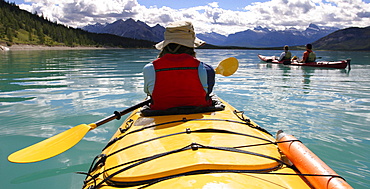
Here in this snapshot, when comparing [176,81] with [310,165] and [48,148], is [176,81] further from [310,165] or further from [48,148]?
[310,165]

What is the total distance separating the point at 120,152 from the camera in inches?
122

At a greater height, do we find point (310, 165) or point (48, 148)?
point (310, 165)

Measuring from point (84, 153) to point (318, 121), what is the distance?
5892 mm

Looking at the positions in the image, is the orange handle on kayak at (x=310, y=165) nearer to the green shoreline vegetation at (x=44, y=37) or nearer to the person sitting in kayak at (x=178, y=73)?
the person sitting in kayak at (x=178, y=73)

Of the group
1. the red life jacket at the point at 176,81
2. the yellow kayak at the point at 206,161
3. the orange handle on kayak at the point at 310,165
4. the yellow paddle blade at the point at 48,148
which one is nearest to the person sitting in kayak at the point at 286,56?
the red life jacket at the point at 176,81

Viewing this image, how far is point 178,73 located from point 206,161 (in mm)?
1867

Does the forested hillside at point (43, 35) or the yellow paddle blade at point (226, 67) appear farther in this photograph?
the forested hillside at point (43, 35)

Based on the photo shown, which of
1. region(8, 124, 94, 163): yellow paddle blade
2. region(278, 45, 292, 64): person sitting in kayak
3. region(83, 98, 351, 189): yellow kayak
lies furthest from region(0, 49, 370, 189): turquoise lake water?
region(278, 45, 292, 64): person sitting in kayak

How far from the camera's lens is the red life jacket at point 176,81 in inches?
157

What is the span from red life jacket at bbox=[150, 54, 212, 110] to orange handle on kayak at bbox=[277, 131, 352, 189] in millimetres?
1548

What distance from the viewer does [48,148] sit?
12.3 ft

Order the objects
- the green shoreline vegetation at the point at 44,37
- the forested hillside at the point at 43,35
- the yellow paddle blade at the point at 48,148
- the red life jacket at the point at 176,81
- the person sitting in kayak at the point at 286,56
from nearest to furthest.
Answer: the yellow paddle blade at the point at 48,148 → the red life jacket at the point at 176,81 → the person sitting in kayak at the point at 286,56 → the green shoreline vegetation at the point at 44,37 → the forested hillside at the point at 43,35

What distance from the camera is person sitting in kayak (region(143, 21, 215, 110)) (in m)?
4.01

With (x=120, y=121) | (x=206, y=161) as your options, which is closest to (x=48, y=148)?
(x=206, y=161)
